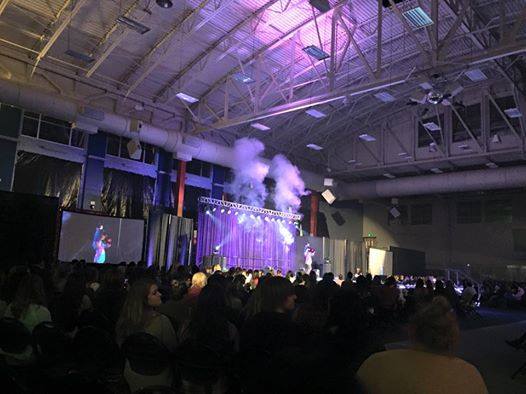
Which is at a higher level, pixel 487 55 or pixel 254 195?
pixel 487 55

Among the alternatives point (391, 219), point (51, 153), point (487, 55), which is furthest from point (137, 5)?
point (391, 219)

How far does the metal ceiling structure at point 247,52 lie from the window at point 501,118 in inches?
8.1

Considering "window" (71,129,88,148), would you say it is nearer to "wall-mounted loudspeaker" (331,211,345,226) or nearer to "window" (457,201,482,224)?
"wall-mounted loudspeaker" (331,211,345,226)

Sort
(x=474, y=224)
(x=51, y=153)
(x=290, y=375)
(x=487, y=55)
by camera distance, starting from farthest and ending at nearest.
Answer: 1. (x=474, y=224)
2. (x=51, y=153)
3. (x=487, y=55)
4. (x=290, y=375)

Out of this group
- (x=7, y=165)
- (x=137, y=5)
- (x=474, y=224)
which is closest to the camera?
(x=137, y=5)

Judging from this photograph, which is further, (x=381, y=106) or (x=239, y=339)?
(x=381, y=106)

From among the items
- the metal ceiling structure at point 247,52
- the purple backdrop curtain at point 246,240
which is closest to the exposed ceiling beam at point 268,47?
the metal ceiling structure at point 247,52

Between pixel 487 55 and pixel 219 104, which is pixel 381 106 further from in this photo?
pixel 487 55

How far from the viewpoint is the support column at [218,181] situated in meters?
17.0

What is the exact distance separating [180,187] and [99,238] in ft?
12.3

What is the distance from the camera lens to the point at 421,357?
1701 mm

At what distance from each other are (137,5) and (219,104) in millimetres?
5577

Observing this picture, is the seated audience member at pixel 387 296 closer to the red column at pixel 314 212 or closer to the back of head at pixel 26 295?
the back of head at pixel 26 295

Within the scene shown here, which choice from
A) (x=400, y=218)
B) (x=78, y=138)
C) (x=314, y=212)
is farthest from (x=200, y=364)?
(x=400, y=218)
